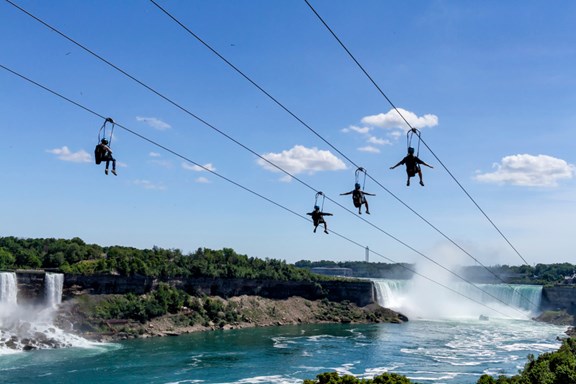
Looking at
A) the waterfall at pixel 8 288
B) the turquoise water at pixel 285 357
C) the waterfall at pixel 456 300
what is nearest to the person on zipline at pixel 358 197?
the turquoise water at pixel 285 357

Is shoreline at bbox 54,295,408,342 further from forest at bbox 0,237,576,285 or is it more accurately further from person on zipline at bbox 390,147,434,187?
person on zipline at bbox 390,147,434,187

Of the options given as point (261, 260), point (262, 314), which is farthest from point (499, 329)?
point (261, 260)

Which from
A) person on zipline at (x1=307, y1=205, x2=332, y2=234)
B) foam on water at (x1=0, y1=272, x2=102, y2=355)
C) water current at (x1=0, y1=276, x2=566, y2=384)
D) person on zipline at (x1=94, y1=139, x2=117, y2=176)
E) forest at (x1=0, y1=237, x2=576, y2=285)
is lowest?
water current at (x1=0, y1=276, x2=566, y2=384)

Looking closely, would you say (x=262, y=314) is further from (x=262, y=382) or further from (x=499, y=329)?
(x=262, y=382)

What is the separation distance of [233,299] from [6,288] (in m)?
44.5

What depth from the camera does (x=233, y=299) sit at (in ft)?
365

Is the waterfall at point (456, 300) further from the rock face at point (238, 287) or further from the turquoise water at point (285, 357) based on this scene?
the turquoise water at point (285, 357)

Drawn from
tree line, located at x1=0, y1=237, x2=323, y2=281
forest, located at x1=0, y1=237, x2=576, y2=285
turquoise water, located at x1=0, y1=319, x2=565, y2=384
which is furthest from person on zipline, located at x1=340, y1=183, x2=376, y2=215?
tree line, located at x1=0, y1=237, x2=323, y2=281

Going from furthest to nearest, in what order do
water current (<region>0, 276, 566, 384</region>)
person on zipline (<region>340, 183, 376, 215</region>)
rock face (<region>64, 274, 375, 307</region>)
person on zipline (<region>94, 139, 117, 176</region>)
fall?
rock face (<region>64, 274, 375, 307</region>)
water current (<region>0, 276, 566, 384</region>)
person on zipline (<region>340, 183, 376, 215</region>)
person on zipline (<region>94, 139, 117, 176</region>)

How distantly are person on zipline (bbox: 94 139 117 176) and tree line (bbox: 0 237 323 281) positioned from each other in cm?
7864

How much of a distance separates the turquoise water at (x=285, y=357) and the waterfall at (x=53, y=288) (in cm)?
1419

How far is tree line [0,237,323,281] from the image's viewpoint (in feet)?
304

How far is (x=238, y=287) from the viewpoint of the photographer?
115m

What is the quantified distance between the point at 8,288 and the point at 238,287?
46795mm
